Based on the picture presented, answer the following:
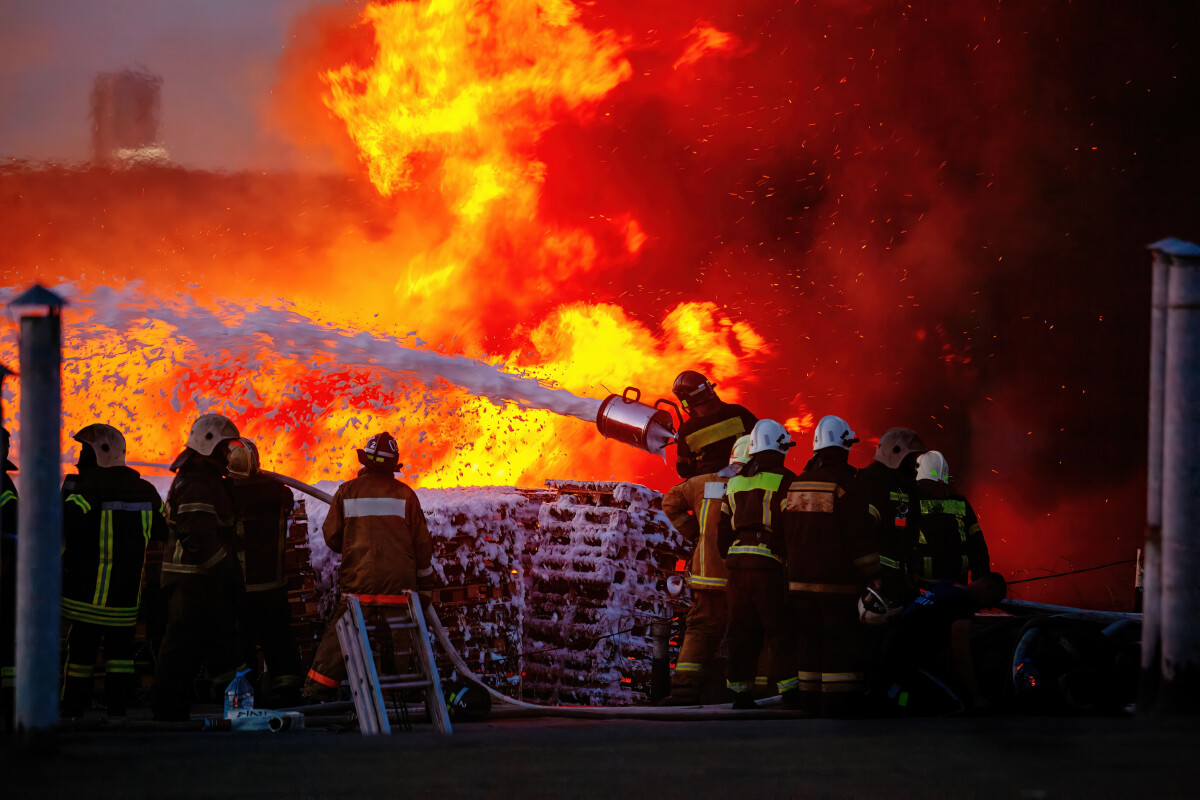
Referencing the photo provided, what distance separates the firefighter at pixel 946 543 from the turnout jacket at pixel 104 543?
4642mm

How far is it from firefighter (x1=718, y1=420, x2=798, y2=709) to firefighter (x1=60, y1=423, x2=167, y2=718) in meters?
3.40

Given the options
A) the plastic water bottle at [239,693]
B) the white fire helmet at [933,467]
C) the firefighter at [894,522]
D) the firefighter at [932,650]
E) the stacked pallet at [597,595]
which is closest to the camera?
the firefighter at [932,650]

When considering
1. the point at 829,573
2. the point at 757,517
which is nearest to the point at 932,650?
the point at 829,573

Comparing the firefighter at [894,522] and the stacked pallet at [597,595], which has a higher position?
the firefighter at [894,522]

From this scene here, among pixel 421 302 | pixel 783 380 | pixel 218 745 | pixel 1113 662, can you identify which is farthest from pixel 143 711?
pixel 783 380

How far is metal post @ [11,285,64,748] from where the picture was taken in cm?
446

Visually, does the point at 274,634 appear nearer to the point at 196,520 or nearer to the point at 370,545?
the point at 370,545

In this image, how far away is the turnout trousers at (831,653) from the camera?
6746 mm

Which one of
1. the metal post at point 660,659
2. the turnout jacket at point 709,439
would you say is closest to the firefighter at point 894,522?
the turnout jacket at point 709,439

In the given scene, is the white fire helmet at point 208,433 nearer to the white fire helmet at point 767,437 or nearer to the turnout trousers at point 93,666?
the turnout trousers at point 93,666

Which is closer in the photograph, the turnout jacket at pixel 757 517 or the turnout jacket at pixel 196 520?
the turnout jacket at pixel 757 517

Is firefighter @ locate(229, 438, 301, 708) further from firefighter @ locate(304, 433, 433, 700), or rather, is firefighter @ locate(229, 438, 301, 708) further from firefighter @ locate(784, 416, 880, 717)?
firefighter @ locate(784, 416, 880, 717)

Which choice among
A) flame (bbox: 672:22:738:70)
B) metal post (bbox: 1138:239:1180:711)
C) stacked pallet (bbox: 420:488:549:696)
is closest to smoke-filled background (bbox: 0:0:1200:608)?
flame (bbox: 672:22:738:70)

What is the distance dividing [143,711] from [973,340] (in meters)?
11.8
